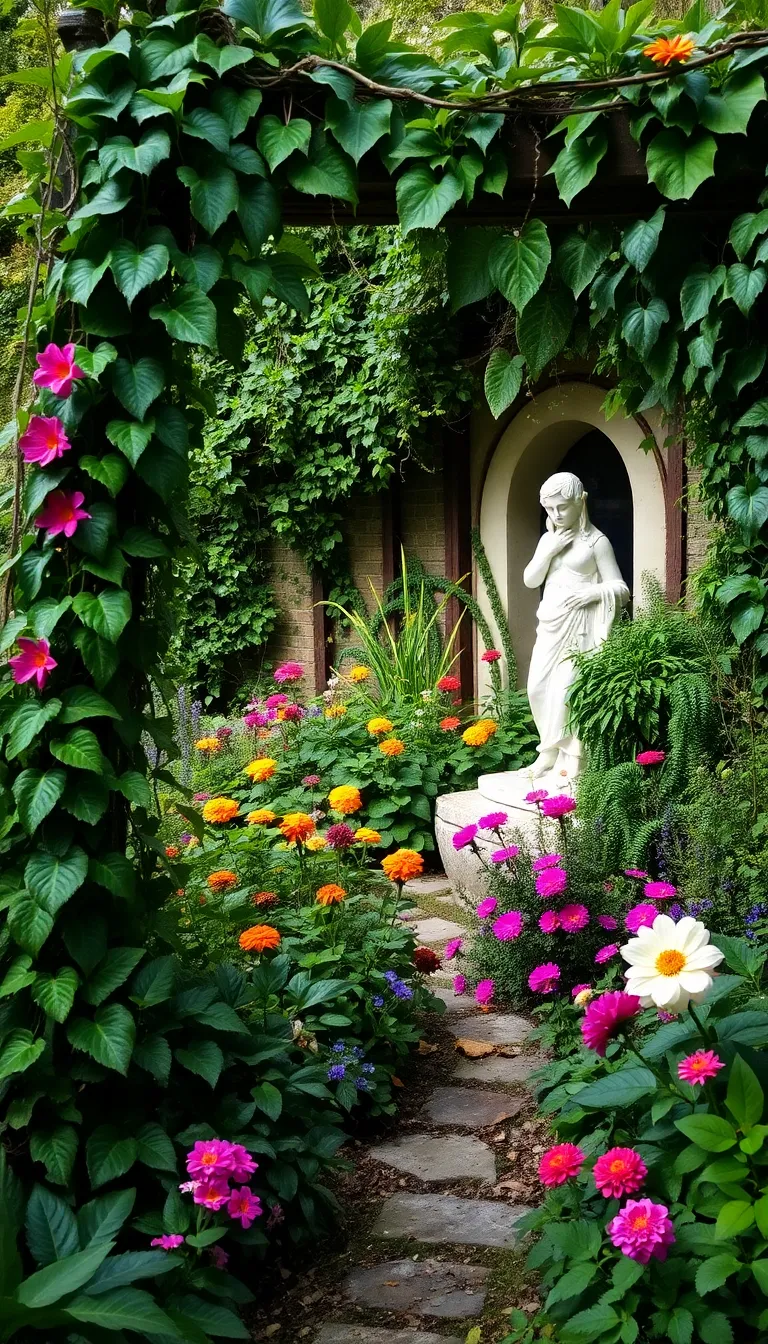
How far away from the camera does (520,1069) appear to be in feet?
11.7

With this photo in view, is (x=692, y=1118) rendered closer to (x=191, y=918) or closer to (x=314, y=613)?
(x=191, y=918)

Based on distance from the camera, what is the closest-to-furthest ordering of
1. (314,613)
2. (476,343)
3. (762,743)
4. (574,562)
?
(762,743) < (574,562) < (476,343) < (314,613)

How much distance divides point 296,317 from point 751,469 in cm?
525

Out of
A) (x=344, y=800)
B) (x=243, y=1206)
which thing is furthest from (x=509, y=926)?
(x=243, y=1206)

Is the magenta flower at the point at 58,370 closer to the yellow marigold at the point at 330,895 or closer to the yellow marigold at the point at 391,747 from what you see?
the yellow marigold at the point at 330,895

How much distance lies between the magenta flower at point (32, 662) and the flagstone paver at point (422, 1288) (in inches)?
56.0

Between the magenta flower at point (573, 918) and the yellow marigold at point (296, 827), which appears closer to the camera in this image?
the magenta flower at point (573, 918)

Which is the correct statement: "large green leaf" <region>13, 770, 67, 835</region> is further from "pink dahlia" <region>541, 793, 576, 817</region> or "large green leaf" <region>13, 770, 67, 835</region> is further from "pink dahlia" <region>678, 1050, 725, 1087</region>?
"pink dahlia" <region>541, 793, 576, 817</region>

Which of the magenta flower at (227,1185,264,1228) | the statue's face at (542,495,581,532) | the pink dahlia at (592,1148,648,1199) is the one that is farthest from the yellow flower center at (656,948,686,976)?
the statue's face at (542,495,581,532)

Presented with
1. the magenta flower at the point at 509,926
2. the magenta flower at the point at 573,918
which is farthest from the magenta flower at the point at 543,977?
the magenta flower at the point at 509,926

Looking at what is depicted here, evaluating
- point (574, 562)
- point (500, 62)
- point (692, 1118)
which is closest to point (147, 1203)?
point (692, 1118)

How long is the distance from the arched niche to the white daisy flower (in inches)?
191

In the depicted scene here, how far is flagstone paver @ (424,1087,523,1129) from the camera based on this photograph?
10.7 feet

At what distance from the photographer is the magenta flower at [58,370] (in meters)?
2.38
